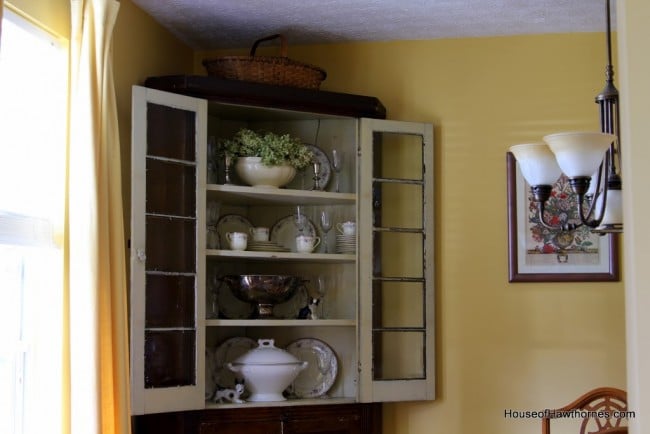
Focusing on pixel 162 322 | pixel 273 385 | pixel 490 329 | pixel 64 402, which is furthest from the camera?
pixel 490 329

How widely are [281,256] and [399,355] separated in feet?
2.24

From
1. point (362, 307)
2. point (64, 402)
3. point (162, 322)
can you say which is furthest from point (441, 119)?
point (64, 402)

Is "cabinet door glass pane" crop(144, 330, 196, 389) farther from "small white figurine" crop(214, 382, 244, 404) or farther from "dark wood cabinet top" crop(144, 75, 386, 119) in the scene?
"dark wood cabinet top" crop(144, 75, 386, 119)

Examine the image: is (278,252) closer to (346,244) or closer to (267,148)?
(346,244)

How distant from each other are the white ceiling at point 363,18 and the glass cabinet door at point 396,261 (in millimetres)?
445

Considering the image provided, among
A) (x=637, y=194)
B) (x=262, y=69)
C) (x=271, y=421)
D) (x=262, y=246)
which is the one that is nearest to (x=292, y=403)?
(x=271, y=421)

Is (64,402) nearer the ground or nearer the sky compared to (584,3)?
nearer the ground

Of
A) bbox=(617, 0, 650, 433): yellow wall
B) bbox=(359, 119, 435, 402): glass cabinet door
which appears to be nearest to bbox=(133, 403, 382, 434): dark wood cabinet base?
bbox=(359, 119, 435, 402): glass cabinet door

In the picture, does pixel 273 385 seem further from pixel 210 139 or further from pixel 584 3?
pixel 584 3

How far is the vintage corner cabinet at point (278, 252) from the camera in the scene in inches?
133

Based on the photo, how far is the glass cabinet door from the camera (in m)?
3.82

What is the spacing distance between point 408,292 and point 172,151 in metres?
1.22

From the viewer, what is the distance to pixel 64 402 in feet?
9.56

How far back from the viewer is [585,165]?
92.5 inches
